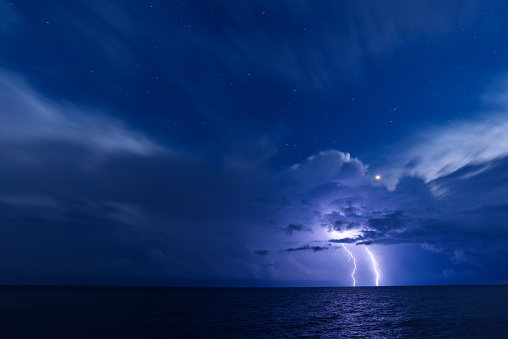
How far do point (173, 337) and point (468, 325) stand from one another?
1886 inches

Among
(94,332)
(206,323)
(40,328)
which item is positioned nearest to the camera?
(94,332)

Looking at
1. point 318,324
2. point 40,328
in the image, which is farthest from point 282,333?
point 40,328

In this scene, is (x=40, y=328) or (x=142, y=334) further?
(x=40, y=328)

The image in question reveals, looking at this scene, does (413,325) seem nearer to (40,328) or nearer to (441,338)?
(441,338)

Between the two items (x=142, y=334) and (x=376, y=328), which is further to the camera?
(x=376, y=328)

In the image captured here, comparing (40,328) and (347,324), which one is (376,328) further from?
(40,328)

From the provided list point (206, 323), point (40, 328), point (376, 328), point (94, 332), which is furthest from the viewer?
point (206, 323)

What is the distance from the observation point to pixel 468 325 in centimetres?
4994

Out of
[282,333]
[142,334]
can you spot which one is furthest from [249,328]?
[142,334]

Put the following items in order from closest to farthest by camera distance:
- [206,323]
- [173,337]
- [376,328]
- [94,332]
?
[173,337] < [94,332] < [376,328] < [206,323]

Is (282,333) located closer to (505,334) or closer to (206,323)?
(206,323)

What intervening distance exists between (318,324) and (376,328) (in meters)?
9.54

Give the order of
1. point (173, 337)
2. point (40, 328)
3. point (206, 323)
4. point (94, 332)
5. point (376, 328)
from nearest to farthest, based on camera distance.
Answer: point (173, 337)
point (94, 332)
point (40, 328)
point (376, 328)
point (206, 323)

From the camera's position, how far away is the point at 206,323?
168ft
